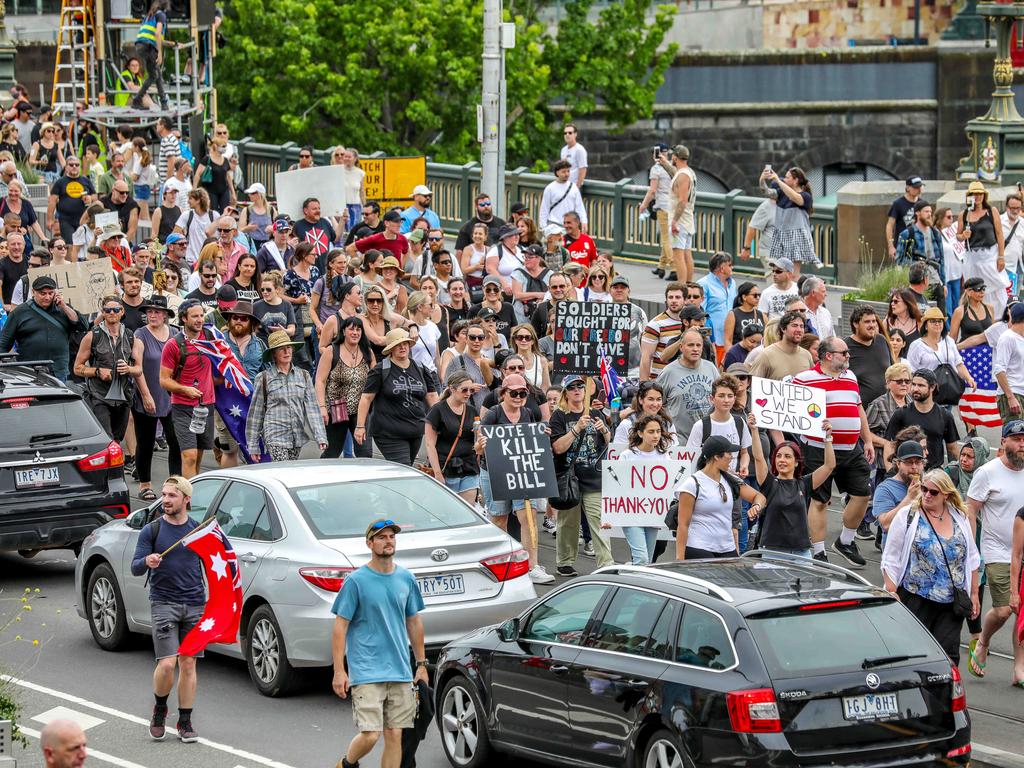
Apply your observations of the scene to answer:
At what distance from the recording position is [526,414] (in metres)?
15.4

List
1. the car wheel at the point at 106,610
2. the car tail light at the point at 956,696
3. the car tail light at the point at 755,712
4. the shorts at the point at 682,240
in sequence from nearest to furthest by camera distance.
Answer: the car tail light at the point at 755,712
the car tail light at the point at 956,696
the car wheel at the point at 106,610
the shorts at the point at 682,240

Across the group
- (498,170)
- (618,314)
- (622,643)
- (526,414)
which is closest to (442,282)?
(618,314)

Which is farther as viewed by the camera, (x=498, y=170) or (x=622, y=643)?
(x=498, y=170)

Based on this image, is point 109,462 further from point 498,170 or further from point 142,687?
point 498,170

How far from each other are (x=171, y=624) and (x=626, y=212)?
61.3ft

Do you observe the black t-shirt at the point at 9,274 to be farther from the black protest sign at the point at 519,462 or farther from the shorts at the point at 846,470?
the shorts at the point at 846,470

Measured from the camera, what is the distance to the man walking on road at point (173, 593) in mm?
12000

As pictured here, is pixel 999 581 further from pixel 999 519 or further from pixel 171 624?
pixel 171 624

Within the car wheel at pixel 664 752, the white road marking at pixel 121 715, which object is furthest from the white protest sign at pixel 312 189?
the car wheel at pixel 664 752

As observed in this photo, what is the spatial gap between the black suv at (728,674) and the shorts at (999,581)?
252 cm

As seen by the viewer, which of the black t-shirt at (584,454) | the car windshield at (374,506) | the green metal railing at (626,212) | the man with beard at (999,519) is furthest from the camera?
the green metal railing at (626,212)

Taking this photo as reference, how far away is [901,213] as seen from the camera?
2370 cm

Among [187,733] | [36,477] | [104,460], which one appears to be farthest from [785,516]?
[36,477]

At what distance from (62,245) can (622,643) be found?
1139 centimetres
